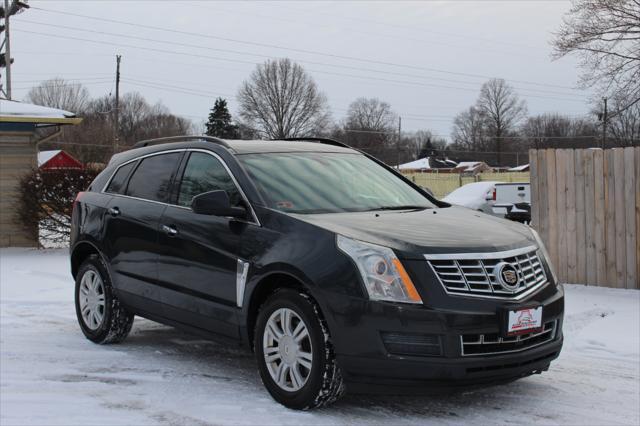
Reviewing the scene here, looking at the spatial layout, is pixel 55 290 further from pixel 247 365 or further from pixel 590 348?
pixel 590 348

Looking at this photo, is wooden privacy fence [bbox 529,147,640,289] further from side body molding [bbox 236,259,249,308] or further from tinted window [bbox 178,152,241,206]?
side body molding [bbox 236,259,249,308]

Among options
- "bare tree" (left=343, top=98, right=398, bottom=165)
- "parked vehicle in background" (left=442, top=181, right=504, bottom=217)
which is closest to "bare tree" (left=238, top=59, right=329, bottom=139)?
"bare tree" (left=343, top=98, right=398, bottom=165)

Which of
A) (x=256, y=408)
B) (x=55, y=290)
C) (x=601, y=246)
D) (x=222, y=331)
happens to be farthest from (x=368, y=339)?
(x=55, y=290)

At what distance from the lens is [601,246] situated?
29.6ft

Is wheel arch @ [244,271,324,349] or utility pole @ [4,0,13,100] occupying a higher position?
utility pole @ [4,0,13,100]

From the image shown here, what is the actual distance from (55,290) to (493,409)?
695 cm

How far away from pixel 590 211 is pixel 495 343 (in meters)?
5.65

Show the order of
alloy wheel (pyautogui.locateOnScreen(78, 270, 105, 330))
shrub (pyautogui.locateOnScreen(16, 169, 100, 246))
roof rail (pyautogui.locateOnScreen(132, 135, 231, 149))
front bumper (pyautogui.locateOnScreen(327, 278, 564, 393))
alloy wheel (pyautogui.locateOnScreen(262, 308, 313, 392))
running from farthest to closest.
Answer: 1. shrub (pyautogui.locateOnScreen(16, 169, 100, 246))
2. alloy wheel (pyautogui.locateOnScreen(78, 270, 105, 330))
3. roof rail (pyautogui.locateOnScreen(132, 135, 231, 149))
4. alloy wheel (pyautogui.locateOnScreen(262, 308, 313, 392))
5. front bumper (pyautogui.locateOnScreen(327, 278, 564, 393))

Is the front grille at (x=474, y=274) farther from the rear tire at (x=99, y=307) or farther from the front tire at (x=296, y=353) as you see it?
the rear tire at (x=99, y=307)

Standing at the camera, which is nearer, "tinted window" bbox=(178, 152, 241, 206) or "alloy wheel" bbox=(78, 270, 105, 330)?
"tinted window" bbox=(178, 152, 241, 206)

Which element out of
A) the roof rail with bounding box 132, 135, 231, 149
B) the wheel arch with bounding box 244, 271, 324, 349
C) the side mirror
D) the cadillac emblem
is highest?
the roof rail with bounding box 132, 135, 231, 149

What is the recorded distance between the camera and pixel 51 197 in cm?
1409

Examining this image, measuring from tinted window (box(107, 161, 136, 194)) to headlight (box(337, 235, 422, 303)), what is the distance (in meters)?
3.02

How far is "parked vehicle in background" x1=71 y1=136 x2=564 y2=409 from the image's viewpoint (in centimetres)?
400
